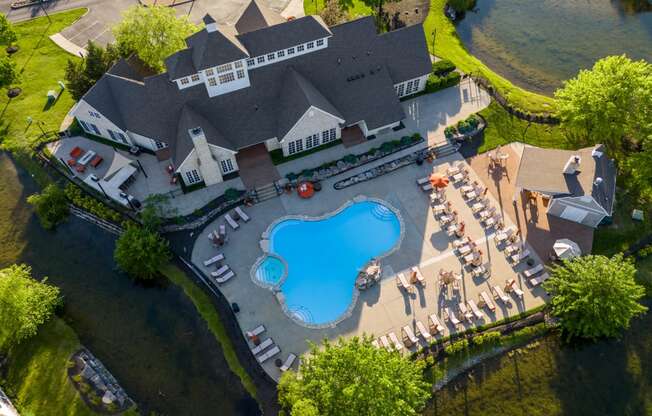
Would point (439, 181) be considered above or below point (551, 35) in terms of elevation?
below

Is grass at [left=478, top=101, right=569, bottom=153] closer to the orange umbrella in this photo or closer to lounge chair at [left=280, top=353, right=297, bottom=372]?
the orange umbrella

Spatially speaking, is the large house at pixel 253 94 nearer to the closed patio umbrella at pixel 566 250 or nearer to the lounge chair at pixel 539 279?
the closed patio umbrella at pixel 566 250

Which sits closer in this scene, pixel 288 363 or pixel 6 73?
pixel 288 363

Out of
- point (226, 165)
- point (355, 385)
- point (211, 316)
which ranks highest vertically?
point (226, 165)

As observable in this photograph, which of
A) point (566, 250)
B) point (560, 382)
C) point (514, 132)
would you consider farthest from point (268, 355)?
point (514, 132)

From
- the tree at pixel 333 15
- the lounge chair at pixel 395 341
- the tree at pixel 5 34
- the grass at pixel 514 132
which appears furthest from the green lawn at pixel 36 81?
the grass at pixel 514 132

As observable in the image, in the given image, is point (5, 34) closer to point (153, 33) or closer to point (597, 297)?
point (153, 33)

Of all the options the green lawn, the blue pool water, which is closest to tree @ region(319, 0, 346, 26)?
the blue pool water
